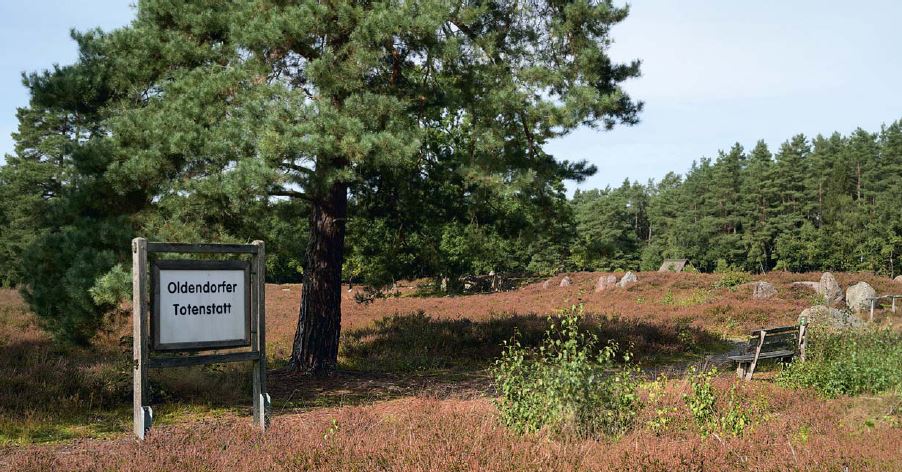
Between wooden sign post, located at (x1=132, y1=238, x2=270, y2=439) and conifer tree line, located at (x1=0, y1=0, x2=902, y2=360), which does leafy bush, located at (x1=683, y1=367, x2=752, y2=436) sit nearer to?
wooden sign post, located at (x1=132, y1=238, x2=270, y2=439)

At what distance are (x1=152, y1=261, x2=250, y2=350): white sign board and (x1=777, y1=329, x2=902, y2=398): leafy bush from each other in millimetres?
6736

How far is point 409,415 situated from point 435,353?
7479mm

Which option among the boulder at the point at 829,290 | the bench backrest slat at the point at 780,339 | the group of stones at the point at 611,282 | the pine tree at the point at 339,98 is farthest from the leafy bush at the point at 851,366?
the group of stones at the point at 611,282

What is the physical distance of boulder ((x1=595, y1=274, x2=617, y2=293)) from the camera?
32.9 m

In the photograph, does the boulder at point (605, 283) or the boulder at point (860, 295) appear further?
the boulder at point (605, 283)

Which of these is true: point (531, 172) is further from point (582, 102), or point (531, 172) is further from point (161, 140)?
point (161, 140)

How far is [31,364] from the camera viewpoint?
9.95m

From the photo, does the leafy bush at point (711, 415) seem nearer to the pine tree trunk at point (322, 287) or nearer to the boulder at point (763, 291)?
the pine tree trunk at point (322, 287)

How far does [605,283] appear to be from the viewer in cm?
3394

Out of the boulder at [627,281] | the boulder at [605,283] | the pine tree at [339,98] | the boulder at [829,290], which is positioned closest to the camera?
the pine tree at [339,98]

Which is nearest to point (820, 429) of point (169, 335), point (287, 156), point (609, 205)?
point (169, 335)

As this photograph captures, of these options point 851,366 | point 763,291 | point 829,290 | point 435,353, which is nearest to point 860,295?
point 829,290

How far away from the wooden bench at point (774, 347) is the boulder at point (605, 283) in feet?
68.6

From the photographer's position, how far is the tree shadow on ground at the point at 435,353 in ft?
33.1
